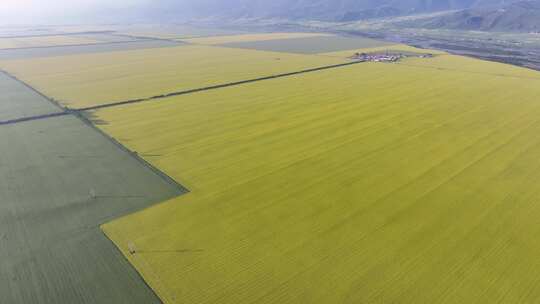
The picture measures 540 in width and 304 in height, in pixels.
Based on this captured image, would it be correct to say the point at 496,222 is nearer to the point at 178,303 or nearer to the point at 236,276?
the point at 236,276

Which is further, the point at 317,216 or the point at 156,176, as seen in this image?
the point at 156,176

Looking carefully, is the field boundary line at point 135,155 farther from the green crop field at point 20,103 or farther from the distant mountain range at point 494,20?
the distant mountain range at point 494,20

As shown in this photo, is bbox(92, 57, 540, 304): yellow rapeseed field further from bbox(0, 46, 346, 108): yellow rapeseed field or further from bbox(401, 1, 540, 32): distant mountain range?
bbox(401, 1, 540, 32): distant mountain range

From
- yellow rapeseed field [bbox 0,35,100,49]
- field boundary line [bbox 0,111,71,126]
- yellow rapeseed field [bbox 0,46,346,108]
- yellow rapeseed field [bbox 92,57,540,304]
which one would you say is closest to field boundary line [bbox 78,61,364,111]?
yellow rapeseed field [bbox 0,46,346,108]

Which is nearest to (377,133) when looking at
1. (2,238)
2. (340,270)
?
(340,270)

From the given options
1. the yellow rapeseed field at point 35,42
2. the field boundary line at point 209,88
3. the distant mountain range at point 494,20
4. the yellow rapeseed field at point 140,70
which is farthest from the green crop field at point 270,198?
the distant mountain range at point 494,20
